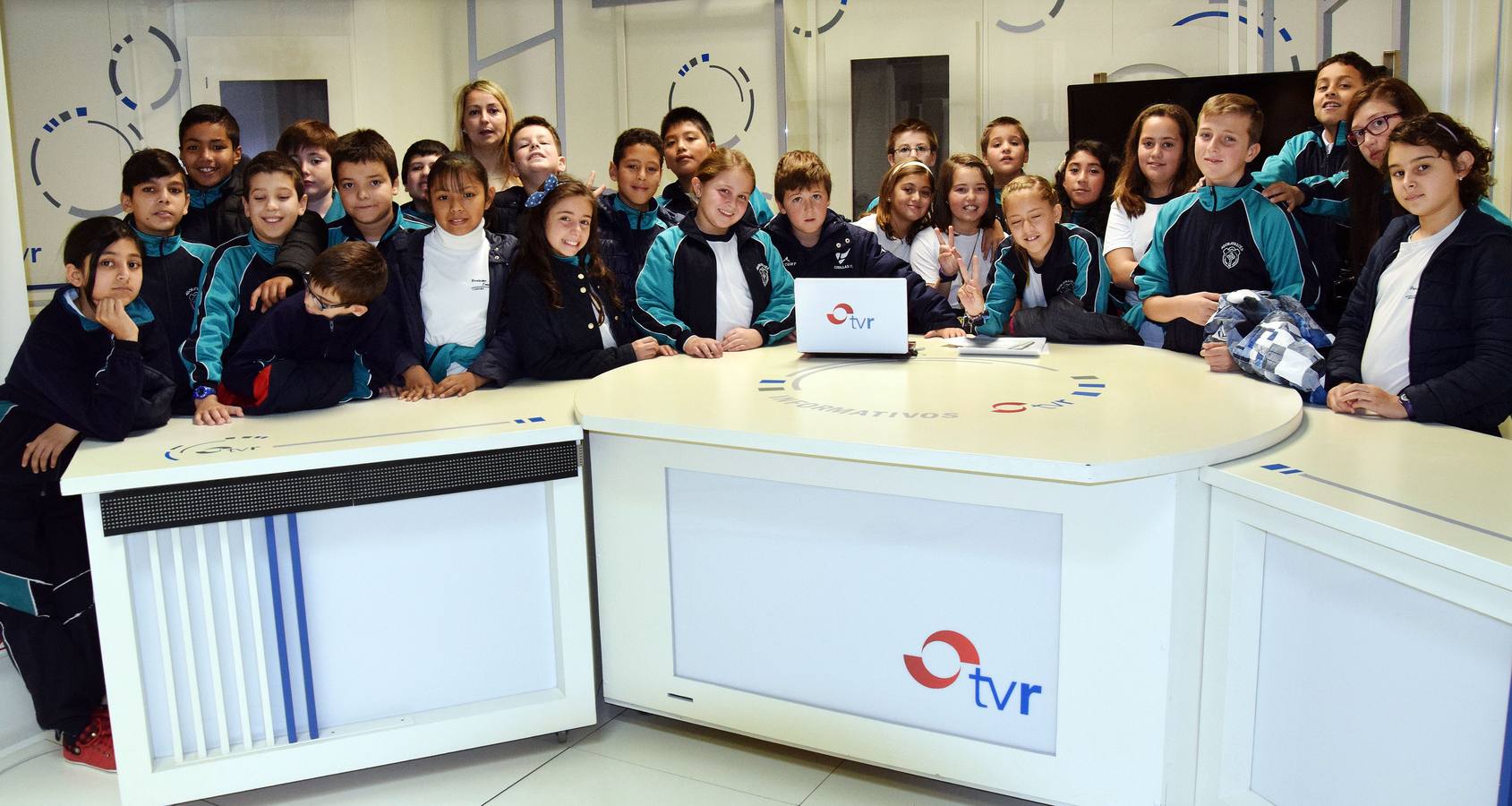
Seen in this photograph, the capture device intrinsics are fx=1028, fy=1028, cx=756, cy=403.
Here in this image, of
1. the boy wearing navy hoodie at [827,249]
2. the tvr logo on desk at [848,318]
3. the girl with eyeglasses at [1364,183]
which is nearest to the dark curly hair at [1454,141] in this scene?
the girl with eyeglasses at [1364,183]

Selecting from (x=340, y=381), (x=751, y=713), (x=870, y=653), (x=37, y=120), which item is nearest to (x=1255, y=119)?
(x=870, y=653)

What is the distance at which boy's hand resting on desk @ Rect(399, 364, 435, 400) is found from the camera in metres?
3.03

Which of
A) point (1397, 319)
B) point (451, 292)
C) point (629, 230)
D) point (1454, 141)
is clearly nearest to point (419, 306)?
point (451, 292)

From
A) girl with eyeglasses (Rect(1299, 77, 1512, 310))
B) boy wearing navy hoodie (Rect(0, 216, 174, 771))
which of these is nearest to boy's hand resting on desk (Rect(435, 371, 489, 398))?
boy wearing navy hoodie (Rect(0, 216, 174, 771))

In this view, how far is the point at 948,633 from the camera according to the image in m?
2.27

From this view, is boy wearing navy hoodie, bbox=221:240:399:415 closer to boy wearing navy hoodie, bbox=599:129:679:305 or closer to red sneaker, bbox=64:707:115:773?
red sneaker, bbox=64:707:115:773

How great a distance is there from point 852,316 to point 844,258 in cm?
72

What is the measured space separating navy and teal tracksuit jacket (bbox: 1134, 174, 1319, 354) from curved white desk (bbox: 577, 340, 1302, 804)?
574mm

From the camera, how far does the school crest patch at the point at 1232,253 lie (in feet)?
10.4

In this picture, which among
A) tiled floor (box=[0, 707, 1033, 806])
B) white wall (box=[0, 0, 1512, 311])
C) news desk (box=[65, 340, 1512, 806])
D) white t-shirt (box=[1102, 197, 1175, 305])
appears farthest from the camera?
white wall (box=[0, 0, 1512, 311])

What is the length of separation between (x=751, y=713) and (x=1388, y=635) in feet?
4.55

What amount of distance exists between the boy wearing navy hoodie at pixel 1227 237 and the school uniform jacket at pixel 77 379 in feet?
9.57

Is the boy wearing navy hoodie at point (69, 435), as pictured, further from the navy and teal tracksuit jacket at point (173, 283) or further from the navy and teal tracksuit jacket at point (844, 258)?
the navy and teal tracksuit jacket at point (844, 258)

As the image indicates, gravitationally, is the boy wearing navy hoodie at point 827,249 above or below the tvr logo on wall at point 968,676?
above
